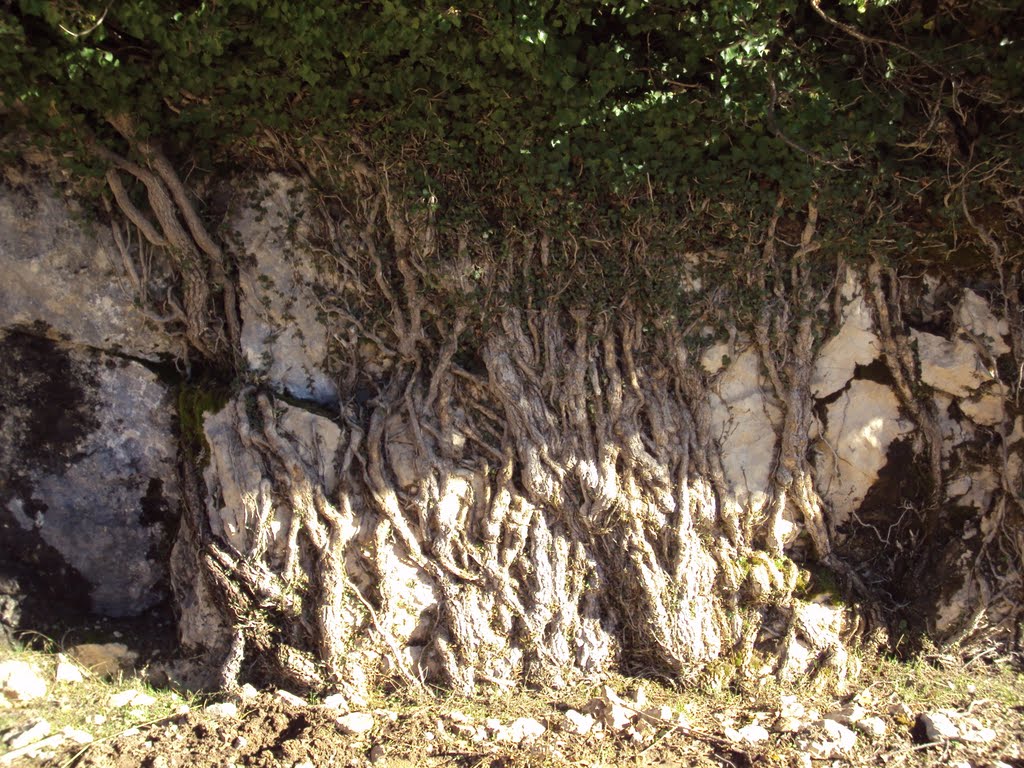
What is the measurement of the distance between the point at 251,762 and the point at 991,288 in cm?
468

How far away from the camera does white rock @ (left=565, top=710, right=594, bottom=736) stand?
398cm

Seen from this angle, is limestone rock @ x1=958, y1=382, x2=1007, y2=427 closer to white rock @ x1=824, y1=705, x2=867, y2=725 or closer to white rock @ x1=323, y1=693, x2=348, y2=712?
white rock @ x1=824, y1=705, x2=867, y2=725

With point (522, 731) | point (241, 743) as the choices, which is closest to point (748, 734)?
point (522, 731)

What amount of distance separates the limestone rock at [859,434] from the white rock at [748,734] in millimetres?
1516

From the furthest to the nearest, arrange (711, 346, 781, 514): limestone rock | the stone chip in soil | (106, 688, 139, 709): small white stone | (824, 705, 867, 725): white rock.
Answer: (711, 346, 781, 514): limestone rock
(106, 688, 139, 709): small white stone
(824, 705, 867, 725): white rock
the stone chip in soil

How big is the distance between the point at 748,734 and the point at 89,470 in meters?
3.95

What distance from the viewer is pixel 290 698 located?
419 centimetres

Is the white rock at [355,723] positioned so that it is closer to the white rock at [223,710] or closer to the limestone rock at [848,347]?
the white rock at [223,710]

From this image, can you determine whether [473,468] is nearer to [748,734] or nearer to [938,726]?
[748,734]

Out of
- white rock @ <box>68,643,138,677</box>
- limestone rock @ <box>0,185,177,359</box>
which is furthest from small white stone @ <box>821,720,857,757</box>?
limestone rock @ <box>0,185,177,359</box>

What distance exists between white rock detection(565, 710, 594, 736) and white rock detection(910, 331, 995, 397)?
274 centimetres

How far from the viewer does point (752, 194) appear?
14.3 ft

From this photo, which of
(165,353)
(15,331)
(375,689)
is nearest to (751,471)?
(375,689)

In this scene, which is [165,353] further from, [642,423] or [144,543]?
[642,423]
